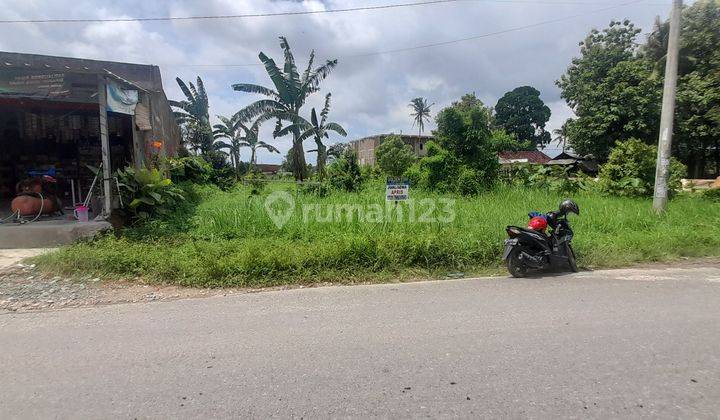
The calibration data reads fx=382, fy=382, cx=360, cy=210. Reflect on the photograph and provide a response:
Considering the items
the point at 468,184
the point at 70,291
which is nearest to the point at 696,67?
the point at 468,184

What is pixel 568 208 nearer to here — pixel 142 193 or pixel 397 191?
pixel 397 191

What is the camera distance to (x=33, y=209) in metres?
7.58

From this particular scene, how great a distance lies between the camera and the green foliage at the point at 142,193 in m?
7.44

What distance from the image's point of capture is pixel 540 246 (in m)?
5.24

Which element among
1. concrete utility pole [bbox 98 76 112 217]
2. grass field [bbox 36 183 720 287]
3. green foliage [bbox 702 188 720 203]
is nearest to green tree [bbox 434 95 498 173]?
grass field [bbox 36 183 720 287]

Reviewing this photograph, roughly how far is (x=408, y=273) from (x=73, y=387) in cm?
378

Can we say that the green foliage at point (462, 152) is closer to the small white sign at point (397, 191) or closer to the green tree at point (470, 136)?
the green tree at point (470, 136)

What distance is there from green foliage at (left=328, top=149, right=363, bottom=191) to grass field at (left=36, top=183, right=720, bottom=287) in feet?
17.4

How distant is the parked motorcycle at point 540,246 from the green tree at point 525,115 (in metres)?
44.3

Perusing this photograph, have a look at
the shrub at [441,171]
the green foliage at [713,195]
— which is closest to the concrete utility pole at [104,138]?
the shrub at [441,171]

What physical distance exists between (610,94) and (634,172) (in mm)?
12690

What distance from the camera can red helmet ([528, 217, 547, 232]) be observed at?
540cm

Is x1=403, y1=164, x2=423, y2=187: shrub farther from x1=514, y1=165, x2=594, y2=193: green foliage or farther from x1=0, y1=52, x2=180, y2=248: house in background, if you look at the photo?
x1=0, y1=52, x2=180, y2=248: house in background

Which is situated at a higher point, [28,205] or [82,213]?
[28,205]
